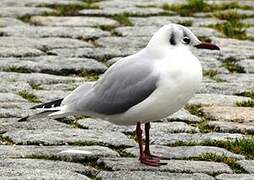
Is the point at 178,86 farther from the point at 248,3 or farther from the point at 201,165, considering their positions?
the point at 248,3

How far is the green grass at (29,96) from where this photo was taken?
16.2ft

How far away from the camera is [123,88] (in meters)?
3.78

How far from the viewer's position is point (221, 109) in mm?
4832

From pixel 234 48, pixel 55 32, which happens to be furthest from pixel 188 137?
pixel 55 32

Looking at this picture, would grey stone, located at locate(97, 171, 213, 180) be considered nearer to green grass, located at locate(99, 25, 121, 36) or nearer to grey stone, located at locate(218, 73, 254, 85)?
grey stone, located at locate(218, 73, 254, 85)

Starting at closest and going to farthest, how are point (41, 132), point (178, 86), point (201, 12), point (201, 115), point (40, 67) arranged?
point (178, 86), point (41, 132), point (201, 115), point (40, 67), point (201, 12)

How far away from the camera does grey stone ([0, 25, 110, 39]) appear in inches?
271

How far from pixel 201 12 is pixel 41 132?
4476 mm

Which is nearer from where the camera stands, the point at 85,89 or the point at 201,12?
the point at 85,89

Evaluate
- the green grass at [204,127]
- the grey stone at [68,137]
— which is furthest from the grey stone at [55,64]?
the grey stone at [68,137]

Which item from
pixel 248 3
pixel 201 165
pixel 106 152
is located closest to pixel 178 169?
pixel 201 165

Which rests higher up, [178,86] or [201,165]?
[178,86]

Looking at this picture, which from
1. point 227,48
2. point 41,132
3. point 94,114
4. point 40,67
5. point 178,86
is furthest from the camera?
point 227,48

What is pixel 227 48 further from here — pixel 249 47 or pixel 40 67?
pixel 40 67
